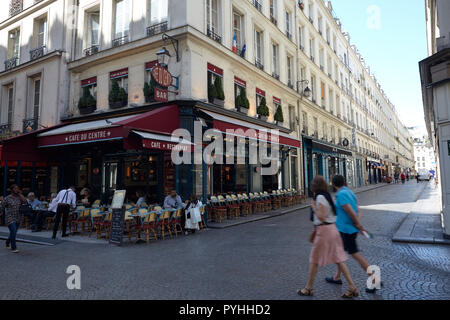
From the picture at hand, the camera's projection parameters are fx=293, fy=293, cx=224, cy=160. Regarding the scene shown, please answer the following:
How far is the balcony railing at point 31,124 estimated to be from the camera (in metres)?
15.5

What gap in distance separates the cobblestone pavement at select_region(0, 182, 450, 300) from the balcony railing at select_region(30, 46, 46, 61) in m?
12.9

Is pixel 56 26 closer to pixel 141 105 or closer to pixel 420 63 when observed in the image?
pixel 141 105

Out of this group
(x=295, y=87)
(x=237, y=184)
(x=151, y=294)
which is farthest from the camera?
(x=295, y=87)

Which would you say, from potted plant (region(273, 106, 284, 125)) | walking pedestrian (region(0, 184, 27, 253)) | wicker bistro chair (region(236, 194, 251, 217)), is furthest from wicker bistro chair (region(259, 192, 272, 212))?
walking pedestrian (region(0, 184, 27, 253))

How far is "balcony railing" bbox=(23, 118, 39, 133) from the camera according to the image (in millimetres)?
15484

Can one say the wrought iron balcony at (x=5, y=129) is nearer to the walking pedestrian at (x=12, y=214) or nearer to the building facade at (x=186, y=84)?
the building facade at (x=186, y=84)

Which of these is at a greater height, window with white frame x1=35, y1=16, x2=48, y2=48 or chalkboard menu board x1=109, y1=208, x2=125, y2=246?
window with white frame x1=35, y1=16, x2=48, y2=48

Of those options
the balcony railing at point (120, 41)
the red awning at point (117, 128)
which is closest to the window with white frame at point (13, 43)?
the balcony railing at point (120, 41)

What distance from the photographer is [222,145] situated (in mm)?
13570

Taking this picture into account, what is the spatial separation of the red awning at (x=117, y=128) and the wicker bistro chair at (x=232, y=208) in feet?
12.4

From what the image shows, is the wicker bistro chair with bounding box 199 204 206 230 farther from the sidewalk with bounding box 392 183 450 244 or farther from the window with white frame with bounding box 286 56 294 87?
the window with white frame with bounding box 286 56 294 87

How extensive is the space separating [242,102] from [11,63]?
14.4 metres
